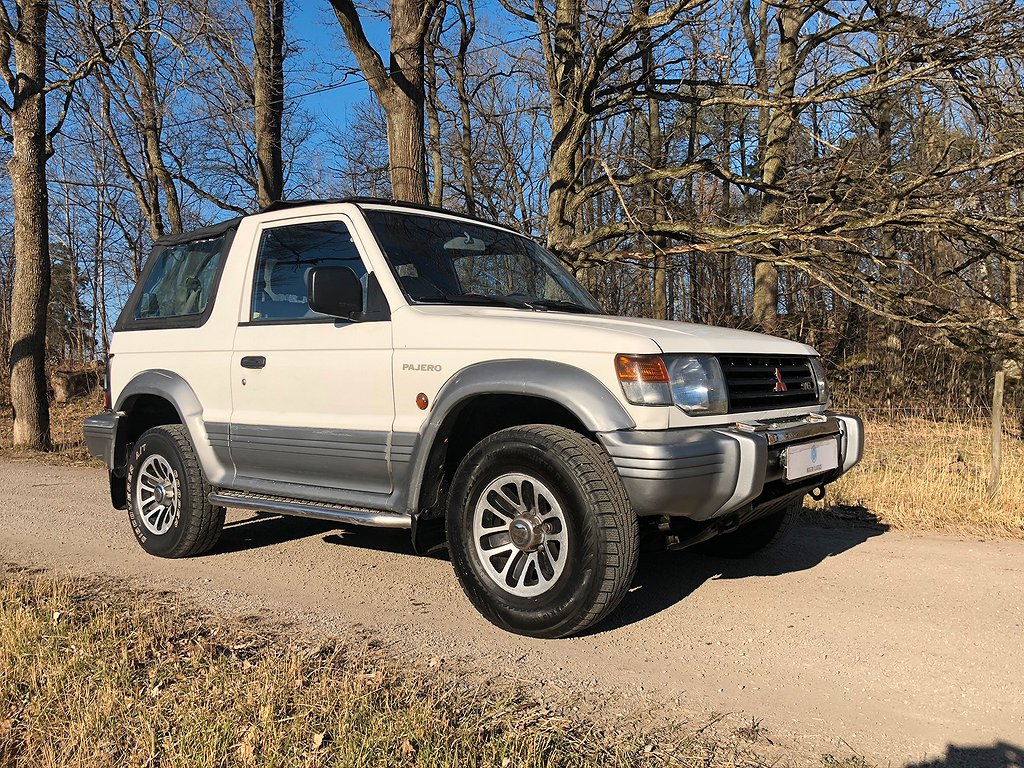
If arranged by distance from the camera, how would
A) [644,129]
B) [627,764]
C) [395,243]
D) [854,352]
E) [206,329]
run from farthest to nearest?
1. [644,129]
2. [854,352]
3. [206,329]
4. [395,243]
5. [627,764]

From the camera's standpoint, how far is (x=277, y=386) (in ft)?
14.9

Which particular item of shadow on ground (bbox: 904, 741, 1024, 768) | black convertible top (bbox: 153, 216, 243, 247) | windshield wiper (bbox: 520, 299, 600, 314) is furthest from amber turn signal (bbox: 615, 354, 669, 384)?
black convertible top (bbox: 153, 216, 243, 247)

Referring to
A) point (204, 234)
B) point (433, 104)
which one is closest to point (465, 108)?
point (433, 104)

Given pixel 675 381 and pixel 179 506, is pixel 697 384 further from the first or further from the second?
pixel 179 506

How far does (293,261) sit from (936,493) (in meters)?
5.22

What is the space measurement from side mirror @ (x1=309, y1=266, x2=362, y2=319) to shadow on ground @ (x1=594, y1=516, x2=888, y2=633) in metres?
2.03

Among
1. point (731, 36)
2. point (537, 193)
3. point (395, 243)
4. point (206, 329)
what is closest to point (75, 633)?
point (206, 329)

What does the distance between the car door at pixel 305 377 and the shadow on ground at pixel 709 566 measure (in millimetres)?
1457

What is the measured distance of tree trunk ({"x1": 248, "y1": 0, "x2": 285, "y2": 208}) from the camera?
1249 cm

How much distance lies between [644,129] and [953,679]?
1927 cm

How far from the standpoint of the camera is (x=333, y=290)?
3961 millimetres

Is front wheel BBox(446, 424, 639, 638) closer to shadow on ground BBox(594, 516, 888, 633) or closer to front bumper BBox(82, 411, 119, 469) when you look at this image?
shadow on ground BBox(594, 516, 888, 633)

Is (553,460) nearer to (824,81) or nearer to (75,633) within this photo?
(75,633)

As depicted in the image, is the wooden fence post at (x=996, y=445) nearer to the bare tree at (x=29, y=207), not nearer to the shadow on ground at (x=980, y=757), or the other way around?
the shadow on ground at (x=980, y=757)
